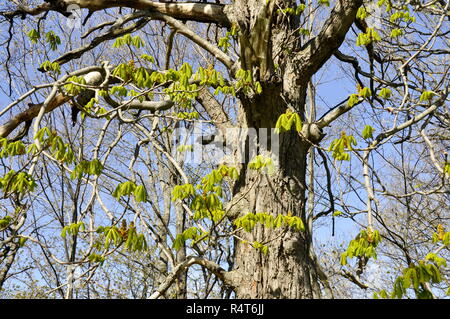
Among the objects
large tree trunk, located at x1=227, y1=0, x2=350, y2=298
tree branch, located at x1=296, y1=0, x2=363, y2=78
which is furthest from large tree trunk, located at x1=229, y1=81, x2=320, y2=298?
tree branch, located at x1=296, y1=0, x2=363, y2=78

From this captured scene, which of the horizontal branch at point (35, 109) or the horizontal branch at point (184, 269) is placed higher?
the horizontal branch at point (35, 109)

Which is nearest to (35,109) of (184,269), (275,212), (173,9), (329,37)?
(173,9)

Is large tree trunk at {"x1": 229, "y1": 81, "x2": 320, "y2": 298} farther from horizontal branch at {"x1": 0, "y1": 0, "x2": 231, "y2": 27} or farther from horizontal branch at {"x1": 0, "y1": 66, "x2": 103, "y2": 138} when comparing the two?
horizontal branch at {"x1": 0, "y1": 66, "x2": 103, "y2": 138}

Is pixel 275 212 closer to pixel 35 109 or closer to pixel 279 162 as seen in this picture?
pixel 279 162

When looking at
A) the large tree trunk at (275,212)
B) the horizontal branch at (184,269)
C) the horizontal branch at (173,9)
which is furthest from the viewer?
the horizontal branch at (173,9)

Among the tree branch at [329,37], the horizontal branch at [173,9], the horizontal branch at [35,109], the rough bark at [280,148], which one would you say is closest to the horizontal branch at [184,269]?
the rough bark at [280,148]

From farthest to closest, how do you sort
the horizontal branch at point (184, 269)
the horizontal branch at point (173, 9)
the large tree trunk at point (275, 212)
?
1. the horizontal branch at point (173, 9)
2. the large tree trunk at point (275, 212)
3. the horizontal branch at point (184, 269)

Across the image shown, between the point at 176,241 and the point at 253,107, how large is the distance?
4.55ft

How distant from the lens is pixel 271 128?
376 centimetres

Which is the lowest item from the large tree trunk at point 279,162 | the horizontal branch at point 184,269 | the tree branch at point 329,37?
the horizontal branch at point 184,269

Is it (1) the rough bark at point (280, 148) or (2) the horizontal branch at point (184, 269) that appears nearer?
(2) the horizontal branch at point (184, 269)

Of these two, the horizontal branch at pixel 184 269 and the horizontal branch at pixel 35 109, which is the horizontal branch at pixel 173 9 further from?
the horizontal branch at pixel 184 269
